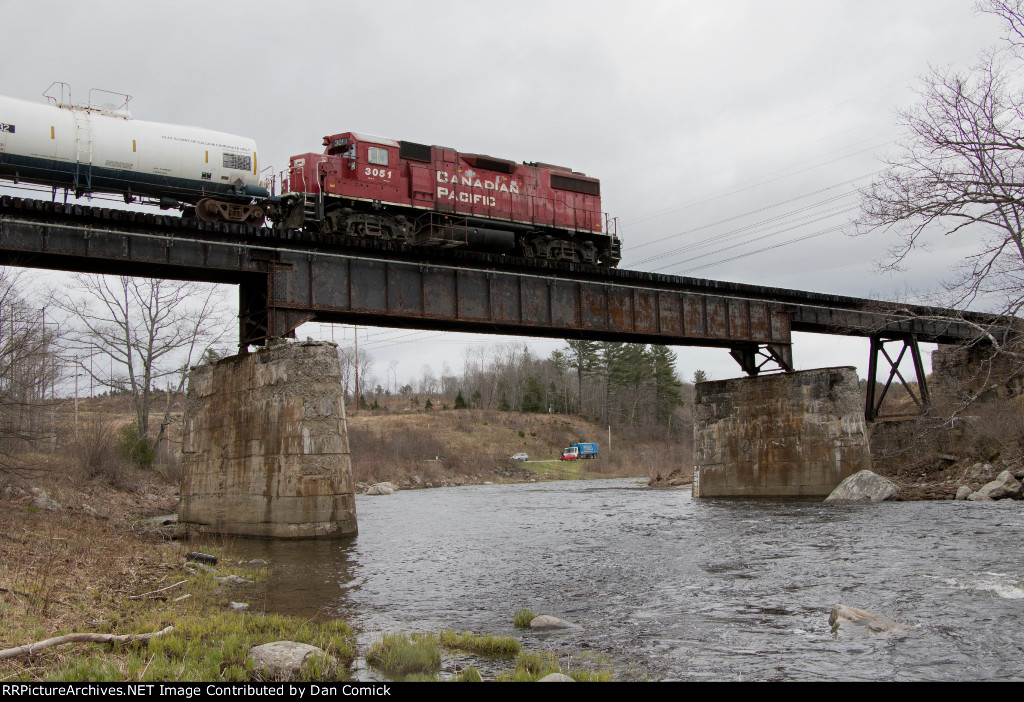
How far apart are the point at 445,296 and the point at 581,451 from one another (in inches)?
2503

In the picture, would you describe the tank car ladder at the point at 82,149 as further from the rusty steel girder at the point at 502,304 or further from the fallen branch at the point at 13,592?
the fallen branch at the point at 13,592

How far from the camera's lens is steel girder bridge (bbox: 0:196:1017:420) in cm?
1862

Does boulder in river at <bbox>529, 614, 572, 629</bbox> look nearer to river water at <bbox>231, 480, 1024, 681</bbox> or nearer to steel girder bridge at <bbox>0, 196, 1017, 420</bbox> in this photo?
river water at <bbox>231, 480, 1024, 681</bbox>

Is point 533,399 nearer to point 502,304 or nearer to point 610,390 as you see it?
point 610,390

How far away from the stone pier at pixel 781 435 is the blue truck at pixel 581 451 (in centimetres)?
5055

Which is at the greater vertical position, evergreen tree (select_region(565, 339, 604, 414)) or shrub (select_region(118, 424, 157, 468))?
evergreen tree (select_region(565, 339, 604, 414))

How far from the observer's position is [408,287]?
22.8 metres

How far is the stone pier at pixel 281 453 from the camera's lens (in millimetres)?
19109

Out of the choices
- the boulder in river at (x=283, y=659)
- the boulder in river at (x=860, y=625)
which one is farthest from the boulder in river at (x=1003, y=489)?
the boulder in river at (x=283, y=659)

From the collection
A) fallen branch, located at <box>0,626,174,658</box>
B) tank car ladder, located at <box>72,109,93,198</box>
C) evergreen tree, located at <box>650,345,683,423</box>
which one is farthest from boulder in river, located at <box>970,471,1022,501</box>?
evergreen tree, located at <box>650,345,683,423</box>

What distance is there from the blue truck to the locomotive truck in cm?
5601

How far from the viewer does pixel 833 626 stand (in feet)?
29.4

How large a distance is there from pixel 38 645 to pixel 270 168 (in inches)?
745
